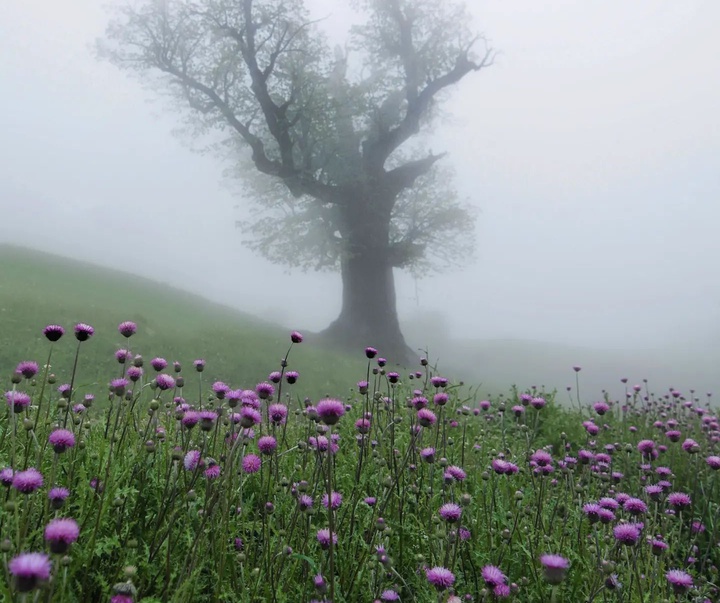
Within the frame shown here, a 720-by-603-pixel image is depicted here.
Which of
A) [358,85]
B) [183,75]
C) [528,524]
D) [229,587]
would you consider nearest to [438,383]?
[528,524]

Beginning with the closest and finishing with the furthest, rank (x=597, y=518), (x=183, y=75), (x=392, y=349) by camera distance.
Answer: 1. (x=597, y=518)
2. (x=183, y=75)
3. (x=392, y=349)

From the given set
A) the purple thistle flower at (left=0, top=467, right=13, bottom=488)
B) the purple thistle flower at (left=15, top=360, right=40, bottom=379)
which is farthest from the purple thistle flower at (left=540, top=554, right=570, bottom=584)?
the purple thistle flower at (left=15, top=360, right=40, bottom=379)

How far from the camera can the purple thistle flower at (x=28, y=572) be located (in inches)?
38.3

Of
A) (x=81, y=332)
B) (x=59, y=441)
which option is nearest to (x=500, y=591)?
(x=59, y=441)

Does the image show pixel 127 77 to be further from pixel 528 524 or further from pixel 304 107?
pixel 528 524

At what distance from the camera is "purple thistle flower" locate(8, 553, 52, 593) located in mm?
973

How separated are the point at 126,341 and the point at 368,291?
11384 mm

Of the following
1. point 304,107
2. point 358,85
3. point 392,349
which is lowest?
point 392,349

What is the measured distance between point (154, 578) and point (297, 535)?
2.31 ft

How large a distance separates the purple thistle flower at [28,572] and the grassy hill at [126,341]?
11730 millimetres

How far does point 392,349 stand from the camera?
72.7 feet

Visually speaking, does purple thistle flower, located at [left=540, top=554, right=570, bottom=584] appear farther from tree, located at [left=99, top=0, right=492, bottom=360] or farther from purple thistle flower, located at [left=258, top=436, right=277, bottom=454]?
tree, located at [left=99, top=0, right=492, bottom=360]

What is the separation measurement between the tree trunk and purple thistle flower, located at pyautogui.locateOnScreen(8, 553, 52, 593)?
20.7 metres

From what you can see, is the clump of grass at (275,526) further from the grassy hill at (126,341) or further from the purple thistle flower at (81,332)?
the grassy hill at (126,341)
